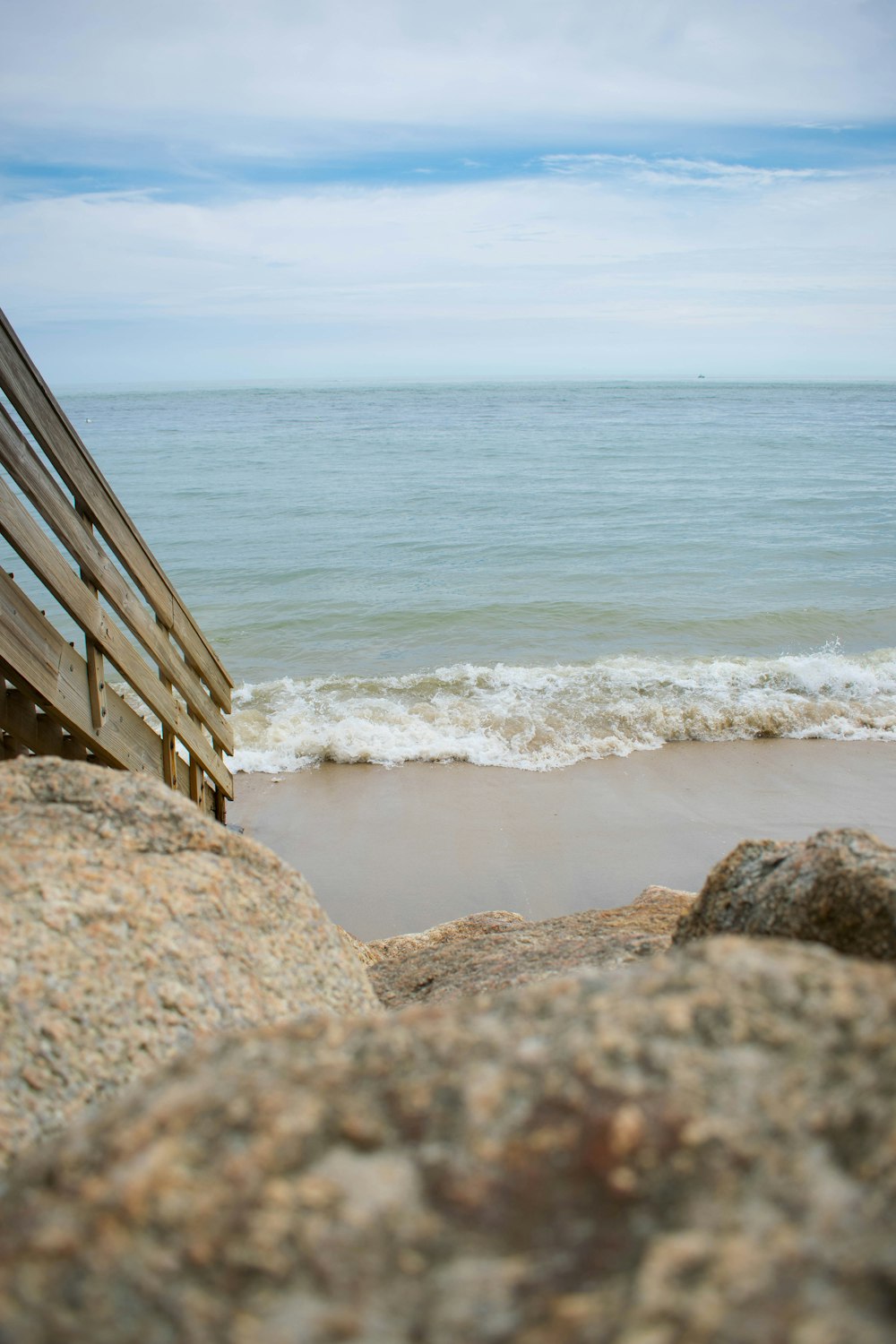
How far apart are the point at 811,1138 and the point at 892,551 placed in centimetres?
1713

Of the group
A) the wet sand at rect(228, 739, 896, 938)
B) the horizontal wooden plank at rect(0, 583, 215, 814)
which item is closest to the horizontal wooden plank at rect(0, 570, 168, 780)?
the horizontal wooden plank at rect(0, 583, 215, 814)

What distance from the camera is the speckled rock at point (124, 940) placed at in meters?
1.82

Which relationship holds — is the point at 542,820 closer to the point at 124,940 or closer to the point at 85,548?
the point at 85,548

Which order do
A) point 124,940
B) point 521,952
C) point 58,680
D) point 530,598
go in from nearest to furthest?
1. point 124,940
2. point 521,952
3. point 58,680
4. point 530,598

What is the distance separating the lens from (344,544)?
55.8 ft

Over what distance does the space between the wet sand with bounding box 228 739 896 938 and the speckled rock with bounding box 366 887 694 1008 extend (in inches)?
50.5

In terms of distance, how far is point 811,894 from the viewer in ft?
7.32

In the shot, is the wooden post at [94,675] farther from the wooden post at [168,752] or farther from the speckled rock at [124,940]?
the speckled rock at [124,940]

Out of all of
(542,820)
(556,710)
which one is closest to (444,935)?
(542,820)

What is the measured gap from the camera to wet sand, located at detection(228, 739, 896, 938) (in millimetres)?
5754

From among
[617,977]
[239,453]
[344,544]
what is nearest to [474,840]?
[617,977]

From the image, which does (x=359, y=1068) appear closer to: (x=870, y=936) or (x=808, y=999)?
(x=808, y=999)

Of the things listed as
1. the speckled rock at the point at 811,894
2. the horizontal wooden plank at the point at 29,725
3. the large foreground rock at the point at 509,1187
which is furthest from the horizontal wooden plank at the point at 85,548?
the large foreground rock at the point at 509,1187

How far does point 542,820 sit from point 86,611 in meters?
3.94
